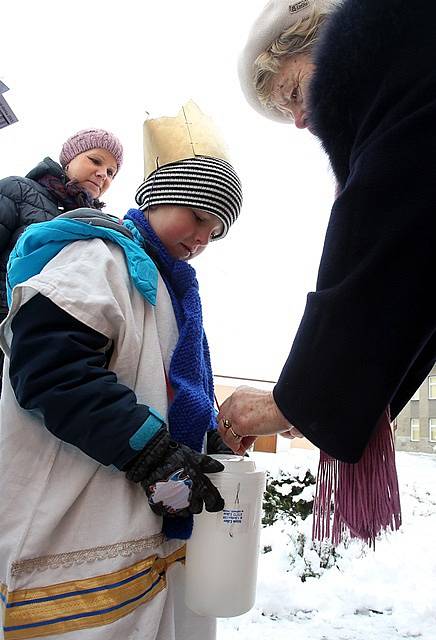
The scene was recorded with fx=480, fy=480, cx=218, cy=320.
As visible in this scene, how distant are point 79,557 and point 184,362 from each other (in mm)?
427

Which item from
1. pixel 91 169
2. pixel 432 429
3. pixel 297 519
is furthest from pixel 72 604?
pixel 432 429

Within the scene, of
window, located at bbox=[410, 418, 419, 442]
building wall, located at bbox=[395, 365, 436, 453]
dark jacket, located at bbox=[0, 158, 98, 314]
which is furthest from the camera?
window, located at bbox=[410, 418, 419, 442]

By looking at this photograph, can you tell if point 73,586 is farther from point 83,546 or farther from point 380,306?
point 380,306

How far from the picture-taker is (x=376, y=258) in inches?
30.7

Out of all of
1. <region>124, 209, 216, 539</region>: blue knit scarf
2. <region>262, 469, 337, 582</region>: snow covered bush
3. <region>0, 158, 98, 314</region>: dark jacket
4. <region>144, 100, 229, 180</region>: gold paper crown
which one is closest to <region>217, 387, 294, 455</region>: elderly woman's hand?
<region>124, 209, 216, 539</region>: blue knit scarf

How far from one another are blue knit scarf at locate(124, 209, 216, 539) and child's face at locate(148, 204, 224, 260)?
1.0 inches

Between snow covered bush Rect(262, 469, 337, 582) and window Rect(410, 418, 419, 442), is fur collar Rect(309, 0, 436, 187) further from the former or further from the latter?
window Rect(410, 418, 419, 442)

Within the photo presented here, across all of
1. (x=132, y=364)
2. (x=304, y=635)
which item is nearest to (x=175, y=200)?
(x=132, y=364)

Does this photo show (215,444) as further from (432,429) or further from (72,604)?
(432,429)

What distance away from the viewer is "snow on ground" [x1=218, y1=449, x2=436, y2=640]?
219 cm

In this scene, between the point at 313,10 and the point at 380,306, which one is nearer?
the point at 380,306

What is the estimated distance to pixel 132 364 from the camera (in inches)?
38.7

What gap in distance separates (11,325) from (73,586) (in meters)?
0.49

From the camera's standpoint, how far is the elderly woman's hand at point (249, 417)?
38.5 inches
